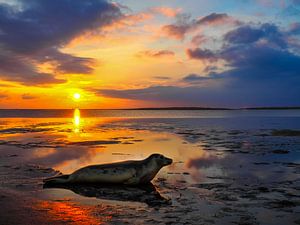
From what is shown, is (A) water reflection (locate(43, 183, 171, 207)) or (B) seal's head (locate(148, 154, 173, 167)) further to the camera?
(B) seal's head (locate(148, 154, 173, 167))

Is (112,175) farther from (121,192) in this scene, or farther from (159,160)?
(159,160)

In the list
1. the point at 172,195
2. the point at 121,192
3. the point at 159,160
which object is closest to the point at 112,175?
the point at 121,192

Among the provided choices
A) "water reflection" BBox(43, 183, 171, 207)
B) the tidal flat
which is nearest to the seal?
"water reflection" BBox(43, 183, 171, 207)

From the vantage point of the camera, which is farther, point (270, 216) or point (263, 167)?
point (263, 167)

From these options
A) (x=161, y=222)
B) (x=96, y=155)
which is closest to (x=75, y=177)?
(x=161, y=222)

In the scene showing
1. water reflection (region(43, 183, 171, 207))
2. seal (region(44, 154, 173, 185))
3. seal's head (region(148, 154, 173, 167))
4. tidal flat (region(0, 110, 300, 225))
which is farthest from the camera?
seal's head (region(148, 154, 173, 167))

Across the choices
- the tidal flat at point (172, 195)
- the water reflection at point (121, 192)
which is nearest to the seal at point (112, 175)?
the water reflection at point (121, 192)

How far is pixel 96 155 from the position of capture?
17.4 meters

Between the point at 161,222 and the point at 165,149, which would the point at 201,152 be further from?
the point at 161,222

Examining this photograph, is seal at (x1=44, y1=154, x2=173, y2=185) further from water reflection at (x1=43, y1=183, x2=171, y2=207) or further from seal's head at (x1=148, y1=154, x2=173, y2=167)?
seal's head at (x1=148, y1=154, x2=173, y2=167)

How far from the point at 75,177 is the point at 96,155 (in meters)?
6.77

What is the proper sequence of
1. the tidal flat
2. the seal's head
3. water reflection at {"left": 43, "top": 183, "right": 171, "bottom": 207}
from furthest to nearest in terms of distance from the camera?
the seal's head
water reflection at {"left": 43, "top": 183, "right": 171, "bottom": 207}
the tidal flat

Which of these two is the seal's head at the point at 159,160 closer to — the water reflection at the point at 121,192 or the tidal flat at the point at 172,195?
the tidal flat at the point at 172,195

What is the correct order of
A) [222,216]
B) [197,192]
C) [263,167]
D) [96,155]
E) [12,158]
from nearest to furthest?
[222,216] < [197,192] < [263,167] < [12,158] < [96,155]
